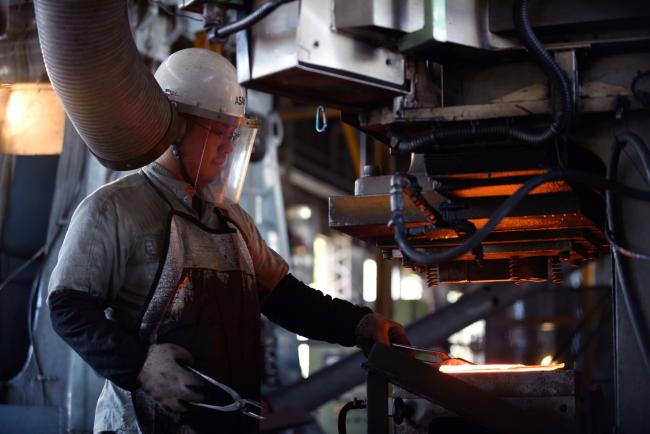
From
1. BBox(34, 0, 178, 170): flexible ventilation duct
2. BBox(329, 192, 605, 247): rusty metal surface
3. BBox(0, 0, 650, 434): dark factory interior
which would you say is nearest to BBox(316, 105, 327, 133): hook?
BBox(0, 0, 650, 434): dark factory interior

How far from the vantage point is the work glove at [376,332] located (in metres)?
3.17

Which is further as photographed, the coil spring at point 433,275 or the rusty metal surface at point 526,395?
the coil spring at point 433,275

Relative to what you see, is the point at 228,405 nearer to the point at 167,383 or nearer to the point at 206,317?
the point at 167,383

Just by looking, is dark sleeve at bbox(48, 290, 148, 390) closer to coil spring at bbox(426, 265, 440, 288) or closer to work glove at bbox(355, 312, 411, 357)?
work glove at bbox(355, 312, 411, 357)

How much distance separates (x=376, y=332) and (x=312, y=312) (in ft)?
0.92

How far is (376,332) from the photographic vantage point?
3.17m

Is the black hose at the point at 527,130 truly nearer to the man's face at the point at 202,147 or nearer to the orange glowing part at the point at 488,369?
the orange glowing part at the point at 488,369

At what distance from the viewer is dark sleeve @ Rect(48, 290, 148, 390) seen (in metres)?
2.58

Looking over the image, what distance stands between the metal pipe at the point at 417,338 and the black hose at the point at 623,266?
353 centimetres

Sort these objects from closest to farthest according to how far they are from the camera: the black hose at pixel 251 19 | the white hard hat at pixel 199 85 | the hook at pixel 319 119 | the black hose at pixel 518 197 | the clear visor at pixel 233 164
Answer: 1. the black hose at pixel 518 197
2. the black hose at pixel 251 19
3. the hook at pixel 319 119
4. the white hard hat at pixel 199 85
5. the clear visor at pixel 233 164

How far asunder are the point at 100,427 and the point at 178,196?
2.60 feet

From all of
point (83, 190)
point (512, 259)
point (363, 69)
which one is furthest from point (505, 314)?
point (363, 69)

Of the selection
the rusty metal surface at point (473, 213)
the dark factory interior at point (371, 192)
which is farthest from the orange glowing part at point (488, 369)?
the rusty metal surface at point (473, 213)

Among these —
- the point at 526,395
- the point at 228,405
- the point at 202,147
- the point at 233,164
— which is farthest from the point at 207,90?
the point at 526,395
